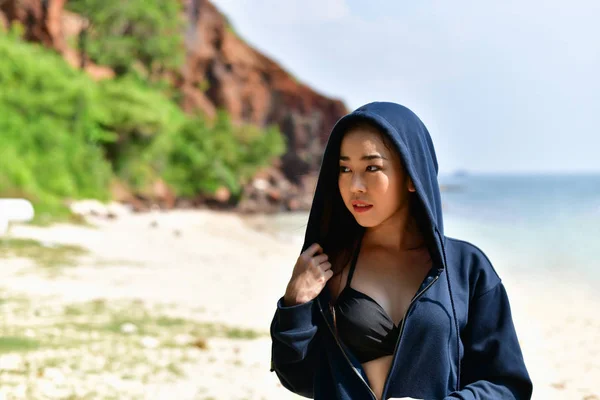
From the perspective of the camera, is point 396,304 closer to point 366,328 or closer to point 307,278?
point 366,328

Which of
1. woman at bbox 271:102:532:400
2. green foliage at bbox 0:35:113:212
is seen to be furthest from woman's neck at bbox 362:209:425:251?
green foliage at bbox 0:35:113:212

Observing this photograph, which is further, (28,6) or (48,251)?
(28,6)

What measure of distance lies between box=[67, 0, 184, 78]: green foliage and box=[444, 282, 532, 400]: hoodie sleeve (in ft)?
107

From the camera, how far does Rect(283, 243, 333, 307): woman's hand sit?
1.81m

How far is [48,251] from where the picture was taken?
1215 centimetres

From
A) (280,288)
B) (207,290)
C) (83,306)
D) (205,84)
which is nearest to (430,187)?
(83,306)

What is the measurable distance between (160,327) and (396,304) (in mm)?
5832

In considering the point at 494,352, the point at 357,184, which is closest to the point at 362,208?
the point at 357,184

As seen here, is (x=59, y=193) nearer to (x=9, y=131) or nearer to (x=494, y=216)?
(x=9, y=131)

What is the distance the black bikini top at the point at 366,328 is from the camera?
180 centimetres

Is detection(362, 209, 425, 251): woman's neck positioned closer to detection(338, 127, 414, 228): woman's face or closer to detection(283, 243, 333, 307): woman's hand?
detection(338, 127, 414, 228): woman's face

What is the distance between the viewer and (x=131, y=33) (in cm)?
3591

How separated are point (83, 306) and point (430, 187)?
6.91 metres

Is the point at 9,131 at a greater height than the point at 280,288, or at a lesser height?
greater
